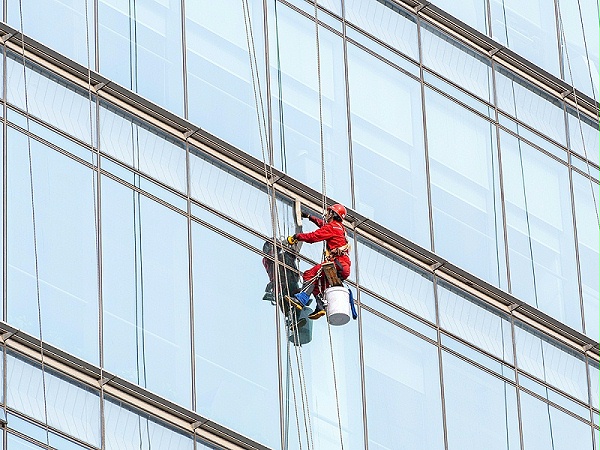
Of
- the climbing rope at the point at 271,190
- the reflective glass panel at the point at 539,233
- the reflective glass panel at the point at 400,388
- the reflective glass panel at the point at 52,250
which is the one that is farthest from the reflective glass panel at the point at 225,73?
the reflective glass panel at the point at 539,233

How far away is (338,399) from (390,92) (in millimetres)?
5694

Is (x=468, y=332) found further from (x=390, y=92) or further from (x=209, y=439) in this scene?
(x=209, y=439)

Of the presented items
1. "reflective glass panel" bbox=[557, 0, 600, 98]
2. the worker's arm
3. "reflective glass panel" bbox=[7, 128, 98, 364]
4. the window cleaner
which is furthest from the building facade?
the worker's arm

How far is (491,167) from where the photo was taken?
1572 inches

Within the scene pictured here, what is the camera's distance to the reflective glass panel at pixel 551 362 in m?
39.2

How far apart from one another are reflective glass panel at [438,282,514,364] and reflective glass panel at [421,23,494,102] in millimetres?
3733

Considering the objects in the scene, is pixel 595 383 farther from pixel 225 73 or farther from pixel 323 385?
pixel 225 73

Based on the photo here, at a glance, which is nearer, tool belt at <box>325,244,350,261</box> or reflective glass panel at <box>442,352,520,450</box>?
tool belt at <box>325,244,350,261</box>

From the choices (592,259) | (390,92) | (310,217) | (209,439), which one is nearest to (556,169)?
(592,259)

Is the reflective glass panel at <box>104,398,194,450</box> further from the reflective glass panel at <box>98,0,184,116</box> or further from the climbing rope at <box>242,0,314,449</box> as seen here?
the reflective glass panel at <box>98,0,184,116</box>

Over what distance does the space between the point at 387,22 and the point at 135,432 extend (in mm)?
9623

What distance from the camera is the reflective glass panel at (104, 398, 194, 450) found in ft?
105

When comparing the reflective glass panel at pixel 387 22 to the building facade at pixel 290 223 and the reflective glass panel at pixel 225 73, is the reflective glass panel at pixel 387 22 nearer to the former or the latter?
the building facade at pixel 290 223

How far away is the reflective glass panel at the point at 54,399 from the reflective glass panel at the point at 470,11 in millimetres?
11315
